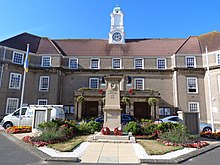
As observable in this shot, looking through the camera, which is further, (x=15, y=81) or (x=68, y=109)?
(x=68, y=109)

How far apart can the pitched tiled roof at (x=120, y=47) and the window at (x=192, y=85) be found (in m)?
5.57

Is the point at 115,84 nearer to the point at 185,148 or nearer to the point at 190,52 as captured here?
the point at 185,148

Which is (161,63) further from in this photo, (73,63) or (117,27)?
(73,63)

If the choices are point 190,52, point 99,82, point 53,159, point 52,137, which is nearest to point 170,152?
point 53,159

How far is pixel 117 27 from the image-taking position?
3241 centimetres

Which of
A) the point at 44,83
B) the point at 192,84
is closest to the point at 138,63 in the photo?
the point at 192,84

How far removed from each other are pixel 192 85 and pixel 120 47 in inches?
520

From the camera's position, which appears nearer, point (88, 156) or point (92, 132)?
point (88, 156)

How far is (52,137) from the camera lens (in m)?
9.38

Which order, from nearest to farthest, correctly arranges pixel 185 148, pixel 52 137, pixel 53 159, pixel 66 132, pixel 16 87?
pixel 53 159 → pixel 185 148 → pixel 52 137 → pixel 66 132 → pixel 16 87

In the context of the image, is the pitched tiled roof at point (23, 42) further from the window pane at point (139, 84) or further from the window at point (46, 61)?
the window pane at point (139, 84)

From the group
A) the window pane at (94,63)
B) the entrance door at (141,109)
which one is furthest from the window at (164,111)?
the window pane at (94,63)

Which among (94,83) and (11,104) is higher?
(94,83)

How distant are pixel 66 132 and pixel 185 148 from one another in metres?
6.98
